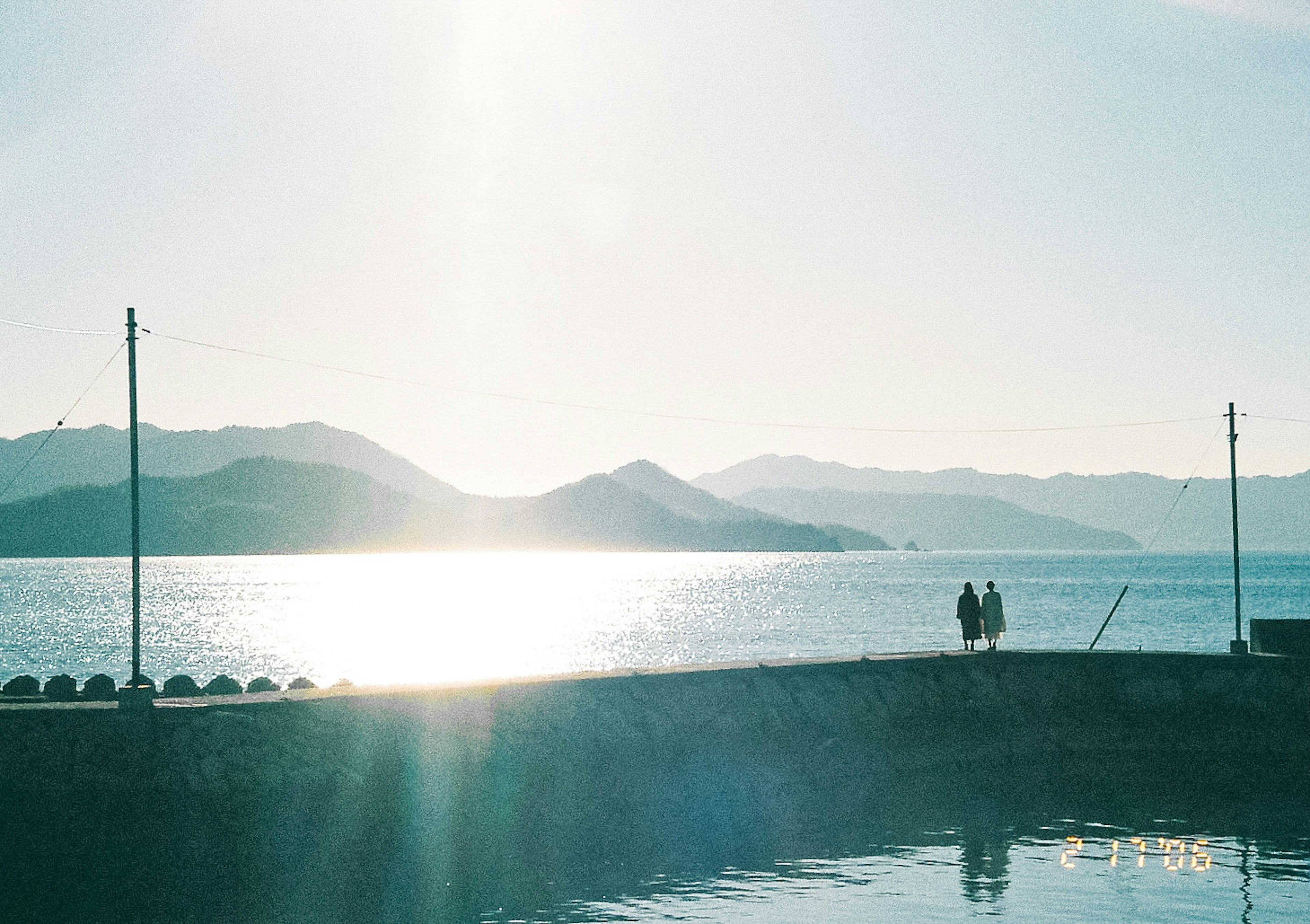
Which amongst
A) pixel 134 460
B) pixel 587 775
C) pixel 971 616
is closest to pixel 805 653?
pixel 971 616

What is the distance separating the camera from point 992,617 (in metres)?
33.1

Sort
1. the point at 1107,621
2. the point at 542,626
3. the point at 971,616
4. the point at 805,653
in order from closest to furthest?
1. the point at 971,616
2. the point at 1107,621
3. the point at 805,653
4. the point at 542,626

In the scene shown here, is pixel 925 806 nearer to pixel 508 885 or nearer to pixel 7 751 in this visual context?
pixel 508 885

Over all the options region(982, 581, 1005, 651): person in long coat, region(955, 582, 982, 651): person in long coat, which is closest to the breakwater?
region(982, 581, 1005, 651): person in long coat

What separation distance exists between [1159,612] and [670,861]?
104m

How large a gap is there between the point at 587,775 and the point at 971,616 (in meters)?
13.2

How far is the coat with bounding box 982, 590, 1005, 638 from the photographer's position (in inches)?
1300

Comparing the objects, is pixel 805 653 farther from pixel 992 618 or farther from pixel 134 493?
pixel 134 493

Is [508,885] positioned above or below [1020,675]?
below

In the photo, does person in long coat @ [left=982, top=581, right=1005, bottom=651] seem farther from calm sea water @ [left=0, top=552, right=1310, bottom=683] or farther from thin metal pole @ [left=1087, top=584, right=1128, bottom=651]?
calm sea water @ [left=0, top=552, right=1310, bottom=683]

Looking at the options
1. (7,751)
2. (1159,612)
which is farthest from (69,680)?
(1159,612)

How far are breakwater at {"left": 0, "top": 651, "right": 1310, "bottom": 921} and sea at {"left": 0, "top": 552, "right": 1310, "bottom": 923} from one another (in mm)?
1092

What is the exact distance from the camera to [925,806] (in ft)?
93.4

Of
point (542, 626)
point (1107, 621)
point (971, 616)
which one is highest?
point (971, 616)
